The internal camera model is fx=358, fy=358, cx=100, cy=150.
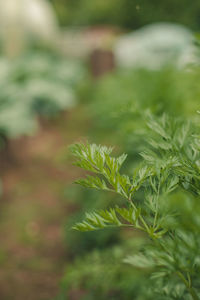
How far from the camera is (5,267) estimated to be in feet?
8.23

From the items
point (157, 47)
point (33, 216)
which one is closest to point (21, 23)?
point (157, 47)

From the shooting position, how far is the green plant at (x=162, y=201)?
50 centimetres

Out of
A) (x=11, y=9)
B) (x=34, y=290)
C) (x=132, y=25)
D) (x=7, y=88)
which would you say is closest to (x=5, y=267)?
(x=34, y=290)

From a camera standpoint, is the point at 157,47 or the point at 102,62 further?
the point at 157,47

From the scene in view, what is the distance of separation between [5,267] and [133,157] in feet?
3.95

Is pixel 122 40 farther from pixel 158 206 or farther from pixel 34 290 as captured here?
pixel 158 206

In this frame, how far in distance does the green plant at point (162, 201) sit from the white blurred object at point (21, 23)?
24.3 ft

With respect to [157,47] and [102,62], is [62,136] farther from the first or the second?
[157,47]

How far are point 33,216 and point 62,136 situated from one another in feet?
7.66

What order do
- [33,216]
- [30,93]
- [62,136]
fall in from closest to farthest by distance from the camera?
[33,216], [30,93], [62,136]

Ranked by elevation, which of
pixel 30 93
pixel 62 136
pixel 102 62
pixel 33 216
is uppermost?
pixel 102 62

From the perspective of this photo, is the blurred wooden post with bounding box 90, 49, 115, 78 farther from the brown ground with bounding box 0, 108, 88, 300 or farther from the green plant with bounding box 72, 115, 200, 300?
the green plant with bounding box 72, 115, 200, 300

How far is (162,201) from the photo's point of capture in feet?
1.71

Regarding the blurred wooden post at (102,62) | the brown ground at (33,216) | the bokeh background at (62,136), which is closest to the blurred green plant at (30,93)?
the bokeh background at (62,136)
